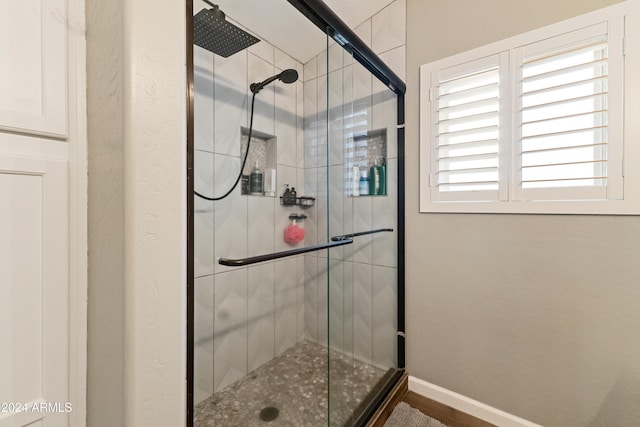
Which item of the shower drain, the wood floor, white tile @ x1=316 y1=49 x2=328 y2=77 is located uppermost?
white tile @ x1=316 y1=49 x2=328 y2=77

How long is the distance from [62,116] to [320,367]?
1568 mm

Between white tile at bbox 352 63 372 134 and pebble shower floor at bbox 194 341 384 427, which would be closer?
pebble shower floor at bbox 194 341 384 427

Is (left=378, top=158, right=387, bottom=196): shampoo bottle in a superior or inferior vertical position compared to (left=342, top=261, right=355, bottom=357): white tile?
superior

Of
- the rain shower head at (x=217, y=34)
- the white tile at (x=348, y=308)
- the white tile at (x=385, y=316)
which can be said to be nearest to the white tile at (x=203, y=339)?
the white tile at (x=348, y=308)

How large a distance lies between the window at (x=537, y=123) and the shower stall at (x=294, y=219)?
0.83 feet

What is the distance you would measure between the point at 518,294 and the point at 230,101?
5.63 ft

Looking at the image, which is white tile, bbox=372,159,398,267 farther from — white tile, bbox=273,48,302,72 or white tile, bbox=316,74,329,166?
white tile, bbox=273,48,302,72

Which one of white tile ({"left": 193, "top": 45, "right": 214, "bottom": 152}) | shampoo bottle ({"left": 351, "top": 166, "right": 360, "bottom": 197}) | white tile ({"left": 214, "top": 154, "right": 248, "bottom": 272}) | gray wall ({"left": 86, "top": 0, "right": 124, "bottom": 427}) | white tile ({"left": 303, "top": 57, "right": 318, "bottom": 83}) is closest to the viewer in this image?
gray wall ({"left": 86, "top": 0, "right": 124, "bottom": 427})

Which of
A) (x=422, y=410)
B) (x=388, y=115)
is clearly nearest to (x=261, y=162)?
(x=388, y=115)

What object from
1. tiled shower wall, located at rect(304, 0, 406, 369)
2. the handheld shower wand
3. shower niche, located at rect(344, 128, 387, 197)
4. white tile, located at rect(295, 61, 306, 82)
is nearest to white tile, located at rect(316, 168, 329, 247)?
tiled shower wall, located at rect(304, 0, 406, 369)

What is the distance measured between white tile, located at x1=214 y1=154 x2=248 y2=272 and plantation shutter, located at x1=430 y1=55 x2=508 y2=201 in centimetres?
109

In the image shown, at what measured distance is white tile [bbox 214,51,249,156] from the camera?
1.25m

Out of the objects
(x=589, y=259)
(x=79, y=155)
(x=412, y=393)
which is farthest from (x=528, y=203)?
(x=79, y=155)

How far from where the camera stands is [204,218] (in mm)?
1163
